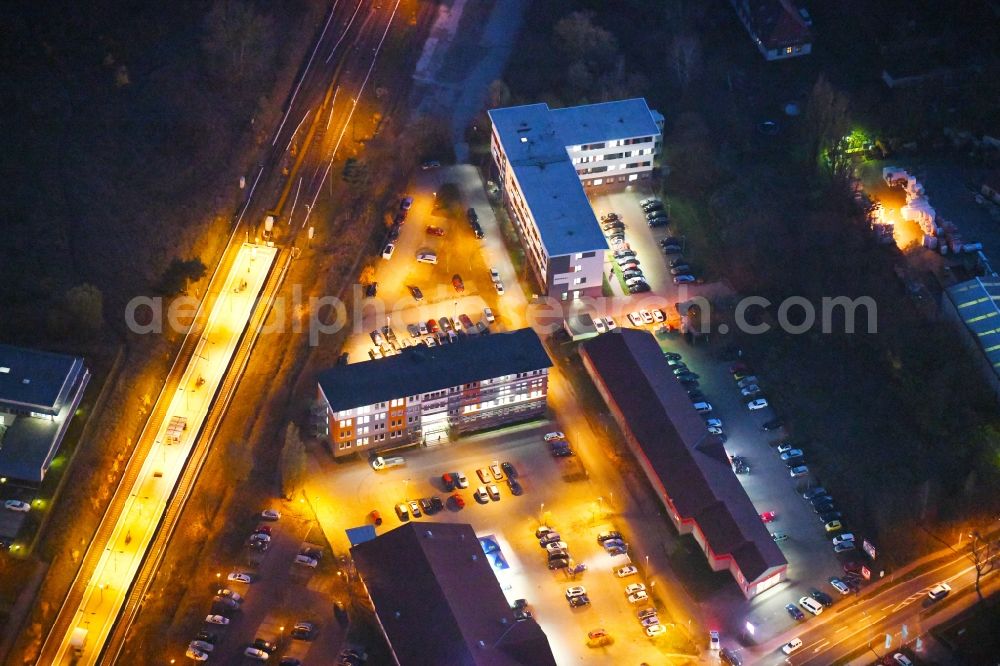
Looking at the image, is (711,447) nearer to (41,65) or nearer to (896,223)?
(896,223)

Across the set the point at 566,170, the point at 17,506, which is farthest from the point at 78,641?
the point at 566,170

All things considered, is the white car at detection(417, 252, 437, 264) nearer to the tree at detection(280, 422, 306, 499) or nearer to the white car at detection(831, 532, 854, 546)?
the tree at detection(280, 422, 306, 499)

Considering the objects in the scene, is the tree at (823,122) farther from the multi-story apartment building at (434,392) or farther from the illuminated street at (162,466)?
the illuminated street at (162,466)

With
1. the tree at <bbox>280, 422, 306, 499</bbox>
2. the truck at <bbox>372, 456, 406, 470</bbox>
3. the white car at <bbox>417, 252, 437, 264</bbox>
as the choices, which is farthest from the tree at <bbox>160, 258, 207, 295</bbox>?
the truck at <bbox>372, 456, 406, 470</bbox>

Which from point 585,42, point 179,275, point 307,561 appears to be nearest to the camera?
point 307,561

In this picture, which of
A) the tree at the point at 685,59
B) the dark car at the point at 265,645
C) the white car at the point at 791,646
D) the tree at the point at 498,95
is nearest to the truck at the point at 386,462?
the dark car at the point at 265,645

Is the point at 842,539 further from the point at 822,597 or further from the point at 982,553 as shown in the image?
the point at 982,553
